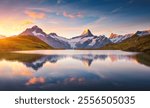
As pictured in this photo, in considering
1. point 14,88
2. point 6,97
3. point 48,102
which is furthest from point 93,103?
point 14,88

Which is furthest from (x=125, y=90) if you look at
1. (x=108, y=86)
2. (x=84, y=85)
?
(x=84, y=85)

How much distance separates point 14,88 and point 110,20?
399 ft

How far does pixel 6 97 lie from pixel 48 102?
314cm

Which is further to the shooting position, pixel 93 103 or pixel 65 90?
pixel 65 90

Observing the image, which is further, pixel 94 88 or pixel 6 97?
pixel 94 88

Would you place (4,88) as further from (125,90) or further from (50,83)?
(125,90)

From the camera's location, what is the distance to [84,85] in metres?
23.7

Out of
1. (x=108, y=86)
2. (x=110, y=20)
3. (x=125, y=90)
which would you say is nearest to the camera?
(x=125, y=90)

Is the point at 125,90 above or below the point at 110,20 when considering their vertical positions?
below

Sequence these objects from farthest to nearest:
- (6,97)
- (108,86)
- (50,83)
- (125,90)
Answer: (50,83) → (108,86) → (125,90) → (6,97)

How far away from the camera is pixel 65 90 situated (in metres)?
21.5

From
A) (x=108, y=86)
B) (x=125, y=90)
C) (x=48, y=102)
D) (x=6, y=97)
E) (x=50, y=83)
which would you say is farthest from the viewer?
(x=50, y=83)

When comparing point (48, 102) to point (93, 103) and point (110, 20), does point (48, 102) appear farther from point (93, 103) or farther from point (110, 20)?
point (110, 20)

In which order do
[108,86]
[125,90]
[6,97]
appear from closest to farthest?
Result: [6,97] → [125,90] → [108,86]
